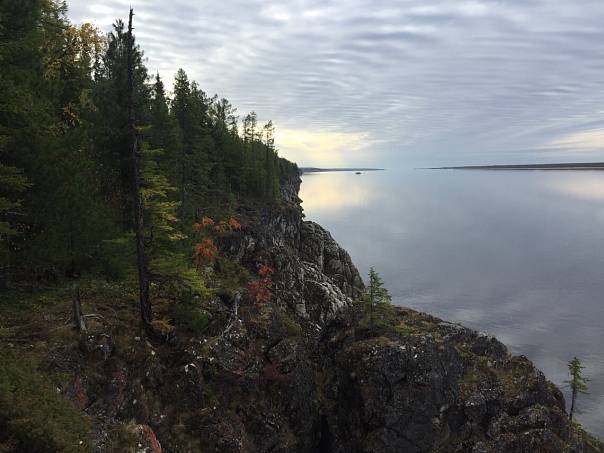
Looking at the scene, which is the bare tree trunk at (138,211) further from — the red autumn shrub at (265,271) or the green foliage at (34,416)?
the red autumn shrub at (265,271)

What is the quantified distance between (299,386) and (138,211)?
13942 mm

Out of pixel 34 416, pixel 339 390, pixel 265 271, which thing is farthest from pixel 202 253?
pixel 34 416

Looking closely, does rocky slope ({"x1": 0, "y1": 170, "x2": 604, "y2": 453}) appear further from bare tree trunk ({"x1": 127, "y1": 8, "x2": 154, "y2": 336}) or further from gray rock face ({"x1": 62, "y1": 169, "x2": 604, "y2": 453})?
bare tree trunk ({"x1": 127, "y1": 8, "x2": 154, "y2": 336})

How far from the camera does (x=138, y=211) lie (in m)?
16.7

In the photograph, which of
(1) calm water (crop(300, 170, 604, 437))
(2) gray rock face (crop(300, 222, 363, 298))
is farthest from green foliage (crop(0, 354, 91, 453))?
(2) gray rock face (crop(300, 222, 363, 298))

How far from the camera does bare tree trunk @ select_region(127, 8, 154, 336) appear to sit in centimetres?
1556

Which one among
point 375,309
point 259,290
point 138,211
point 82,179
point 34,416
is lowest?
point 375,309

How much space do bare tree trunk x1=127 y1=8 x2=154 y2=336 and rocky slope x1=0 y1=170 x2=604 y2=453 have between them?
0.89m

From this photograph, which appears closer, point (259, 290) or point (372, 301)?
point (372, 301)

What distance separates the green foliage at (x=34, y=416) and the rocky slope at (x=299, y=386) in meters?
2.71

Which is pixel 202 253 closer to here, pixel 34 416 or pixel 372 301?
pixel 372 301

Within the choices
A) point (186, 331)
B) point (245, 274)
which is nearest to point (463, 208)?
point (245, 274)

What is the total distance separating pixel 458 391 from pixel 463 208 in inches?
5663

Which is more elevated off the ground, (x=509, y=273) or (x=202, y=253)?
(x=202, y=253)
